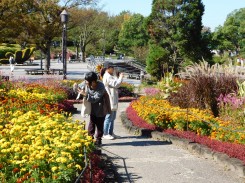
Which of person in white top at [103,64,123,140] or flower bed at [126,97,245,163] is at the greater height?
person in white top at [103,64,123,140]

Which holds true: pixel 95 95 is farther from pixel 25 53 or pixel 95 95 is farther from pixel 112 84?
pixel 25 53

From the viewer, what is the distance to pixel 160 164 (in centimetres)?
632

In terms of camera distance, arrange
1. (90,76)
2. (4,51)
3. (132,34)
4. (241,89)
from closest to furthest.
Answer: (90,76) < (241,89) < (4,51) < (132,34)

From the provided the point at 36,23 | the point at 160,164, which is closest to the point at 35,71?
the point at 36,23

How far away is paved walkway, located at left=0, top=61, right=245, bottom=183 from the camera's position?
5.57 m

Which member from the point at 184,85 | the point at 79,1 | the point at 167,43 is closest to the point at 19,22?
the point at 79,1

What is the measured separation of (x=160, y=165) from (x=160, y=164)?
0.07 metres

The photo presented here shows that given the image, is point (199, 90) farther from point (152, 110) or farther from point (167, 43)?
point (167, 43)

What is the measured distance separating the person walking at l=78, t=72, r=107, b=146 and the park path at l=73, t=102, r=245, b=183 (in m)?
0.61

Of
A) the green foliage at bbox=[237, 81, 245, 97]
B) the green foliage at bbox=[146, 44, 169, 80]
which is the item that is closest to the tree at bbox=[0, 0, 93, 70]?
the green foliage at bbox=[146, 44, 169, 80]

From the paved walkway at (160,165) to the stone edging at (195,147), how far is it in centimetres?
8

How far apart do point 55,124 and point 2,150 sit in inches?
52.5

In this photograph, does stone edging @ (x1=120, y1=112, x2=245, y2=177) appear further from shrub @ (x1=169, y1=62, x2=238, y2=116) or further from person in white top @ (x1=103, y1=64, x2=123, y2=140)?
shrub @ (x1=169, y1=62, x2=238, y2=116)

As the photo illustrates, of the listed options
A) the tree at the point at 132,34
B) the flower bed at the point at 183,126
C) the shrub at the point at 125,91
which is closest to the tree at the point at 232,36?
the tree at the point at 132,34
